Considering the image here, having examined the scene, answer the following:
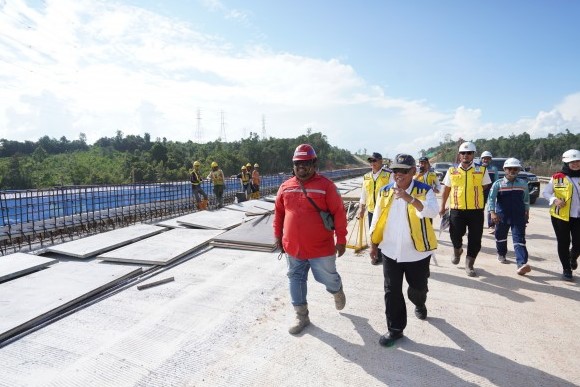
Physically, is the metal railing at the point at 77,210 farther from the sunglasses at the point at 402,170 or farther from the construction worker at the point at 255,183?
the sunglasses at the point at 402,170

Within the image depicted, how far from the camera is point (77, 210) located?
8742 mm

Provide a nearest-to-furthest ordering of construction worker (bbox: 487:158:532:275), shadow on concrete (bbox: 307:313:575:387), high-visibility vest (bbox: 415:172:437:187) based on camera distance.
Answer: shadow on concrete (bbox: 307:313:575:387)
construction worker (bbox: 487:158:532:275)
high-visibility vest (bbox: 415:172:437:187)

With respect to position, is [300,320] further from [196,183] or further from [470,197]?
[196,183]

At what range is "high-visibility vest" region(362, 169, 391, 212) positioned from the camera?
5270 mm

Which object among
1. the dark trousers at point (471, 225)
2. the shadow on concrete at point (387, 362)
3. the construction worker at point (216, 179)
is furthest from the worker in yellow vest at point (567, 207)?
the construction worker at point (216, 179)

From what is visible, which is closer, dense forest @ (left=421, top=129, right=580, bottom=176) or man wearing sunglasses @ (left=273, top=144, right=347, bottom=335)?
man wearing sunglasses @ (left=273, top=144, right=347, bottom=335)

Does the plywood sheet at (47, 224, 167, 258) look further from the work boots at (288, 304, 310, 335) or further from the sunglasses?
the sunglasses

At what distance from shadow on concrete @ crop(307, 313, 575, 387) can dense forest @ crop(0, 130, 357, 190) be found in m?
12.9

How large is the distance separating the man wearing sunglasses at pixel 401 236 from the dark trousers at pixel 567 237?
2.92 m

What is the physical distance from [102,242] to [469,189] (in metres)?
6.11

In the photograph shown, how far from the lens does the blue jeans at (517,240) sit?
487 centimetres

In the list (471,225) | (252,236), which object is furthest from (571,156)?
(252,236)

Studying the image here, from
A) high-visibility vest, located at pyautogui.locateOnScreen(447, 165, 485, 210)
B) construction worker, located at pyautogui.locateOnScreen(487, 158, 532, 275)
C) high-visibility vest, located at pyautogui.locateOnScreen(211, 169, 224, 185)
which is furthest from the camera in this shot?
high-visibility vest, located at pyautogui.locateOnScreen(211, 169, 224, 185)

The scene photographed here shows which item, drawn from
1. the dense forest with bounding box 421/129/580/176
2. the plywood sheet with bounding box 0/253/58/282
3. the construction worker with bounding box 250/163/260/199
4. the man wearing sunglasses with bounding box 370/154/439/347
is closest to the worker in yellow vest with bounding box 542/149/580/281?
the man wearing sunglasses with bounding box 370/154/439/347
